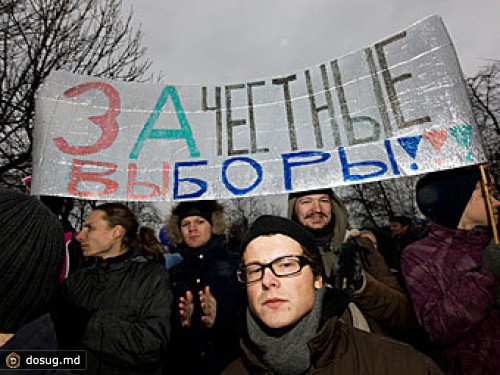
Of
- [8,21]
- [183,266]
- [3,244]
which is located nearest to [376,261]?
[183,266]

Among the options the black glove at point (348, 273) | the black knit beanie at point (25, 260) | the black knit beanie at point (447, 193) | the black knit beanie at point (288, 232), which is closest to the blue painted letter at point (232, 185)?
the black glove at point (348, 273)

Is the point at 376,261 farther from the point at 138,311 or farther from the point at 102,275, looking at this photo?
the point at 102,275

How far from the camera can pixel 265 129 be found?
292 cm

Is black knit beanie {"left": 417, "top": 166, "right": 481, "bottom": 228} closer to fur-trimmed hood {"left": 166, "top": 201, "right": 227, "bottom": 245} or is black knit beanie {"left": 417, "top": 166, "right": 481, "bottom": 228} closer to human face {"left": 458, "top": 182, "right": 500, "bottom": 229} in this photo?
human face {"left": 458, "top": 182, "right": 500, "bottom": 229}

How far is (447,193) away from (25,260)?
2049mm

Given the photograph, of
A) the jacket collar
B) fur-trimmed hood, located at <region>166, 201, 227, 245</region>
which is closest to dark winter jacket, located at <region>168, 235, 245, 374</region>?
fur-trimmed hood, located at <region>166, 201, 227, 245</region>

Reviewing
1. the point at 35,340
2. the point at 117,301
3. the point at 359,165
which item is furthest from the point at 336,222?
the point at 35,340

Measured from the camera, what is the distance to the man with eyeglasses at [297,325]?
1294mm

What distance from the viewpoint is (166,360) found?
2.48m

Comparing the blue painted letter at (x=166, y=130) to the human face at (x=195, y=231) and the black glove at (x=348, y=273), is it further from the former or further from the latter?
the black glove at (x=348, y=273)

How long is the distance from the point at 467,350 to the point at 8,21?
305 inches

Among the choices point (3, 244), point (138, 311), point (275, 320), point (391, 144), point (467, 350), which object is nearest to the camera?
point (3, 244)

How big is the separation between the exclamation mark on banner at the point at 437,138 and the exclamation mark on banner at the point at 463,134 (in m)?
0.05

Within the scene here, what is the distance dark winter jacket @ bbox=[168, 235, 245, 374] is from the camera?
2355 millimetres
